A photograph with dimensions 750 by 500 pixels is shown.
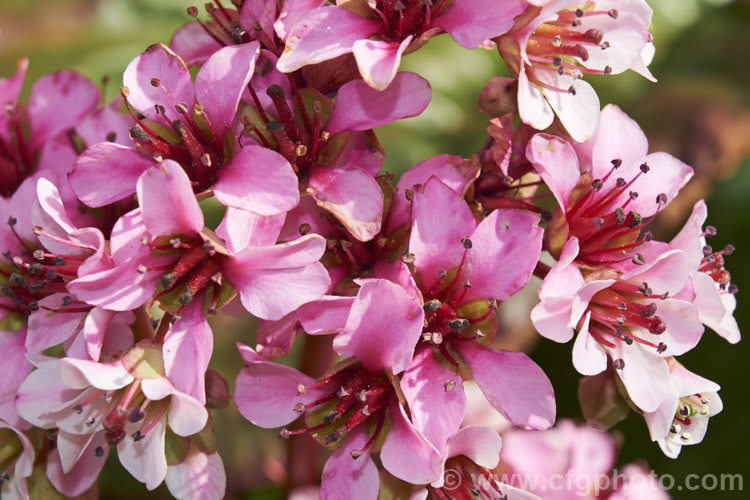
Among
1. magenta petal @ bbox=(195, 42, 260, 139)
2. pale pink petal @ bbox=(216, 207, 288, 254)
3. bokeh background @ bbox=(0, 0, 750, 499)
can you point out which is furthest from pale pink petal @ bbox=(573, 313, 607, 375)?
bokeh background @ bbox=(0, 0, 750, 499)

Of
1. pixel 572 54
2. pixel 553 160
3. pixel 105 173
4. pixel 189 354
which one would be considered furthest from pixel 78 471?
pixel 572 54

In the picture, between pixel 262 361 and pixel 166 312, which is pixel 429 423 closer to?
pixel 262 361

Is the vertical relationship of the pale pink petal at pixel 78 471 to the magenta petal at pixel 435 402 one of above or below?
below

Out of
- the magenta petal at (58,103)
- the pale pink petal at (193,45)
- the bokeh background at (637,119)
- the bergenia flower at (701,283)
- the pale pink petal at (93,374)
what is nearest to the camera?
→ the pale pink petal at (93,374)

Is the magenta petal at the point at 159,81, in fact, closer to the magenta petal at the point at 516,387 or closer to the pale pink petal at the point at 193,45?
the pale pink petal at the point at 193,45

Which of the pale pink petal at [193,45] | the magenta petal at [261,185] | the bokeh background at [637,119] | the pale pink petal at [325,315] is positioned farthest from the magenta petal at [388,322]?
the bokeh background at [637,119]

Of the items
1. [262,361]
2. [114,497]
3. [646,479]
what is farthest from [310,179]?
[114,497]
